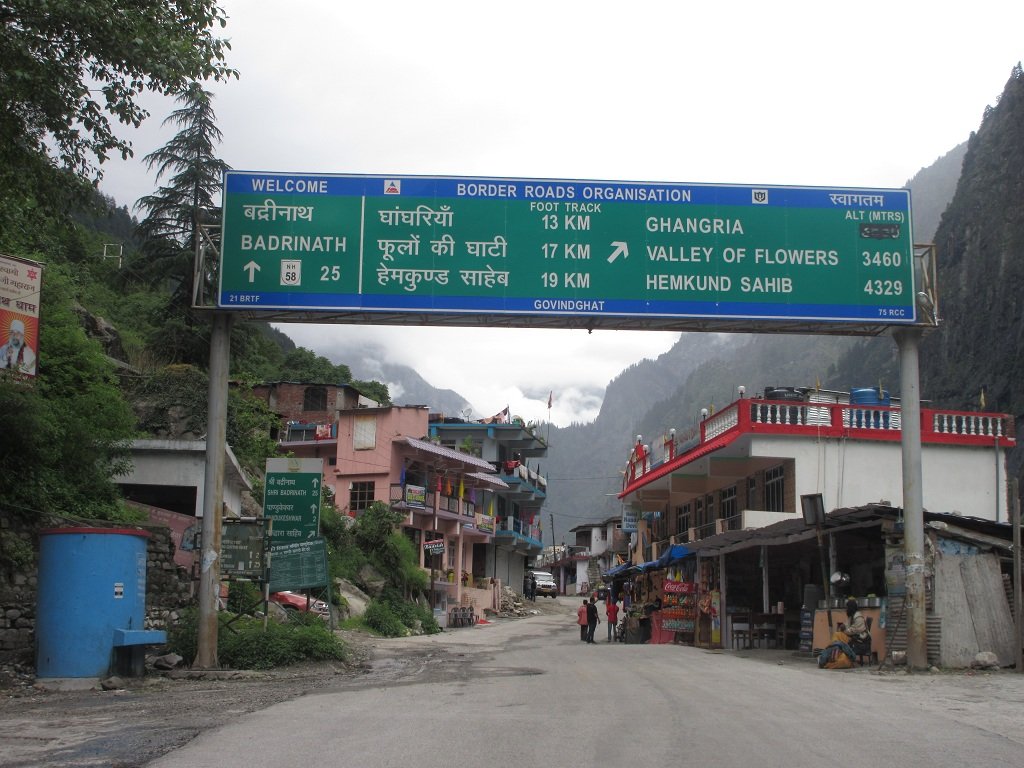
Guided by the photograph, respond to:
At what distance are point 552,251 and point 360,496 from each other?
96.5ft

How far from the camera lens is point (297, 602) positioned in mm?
27312

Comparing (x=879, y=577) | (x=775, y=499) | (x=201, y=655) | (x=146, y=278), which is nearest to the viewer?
(x=201, y=655)

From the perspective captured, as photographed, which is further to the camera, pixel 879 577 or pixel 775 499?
pixel 775 499

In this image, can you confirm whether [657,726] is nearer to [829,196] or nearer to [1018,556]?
[1018,556]

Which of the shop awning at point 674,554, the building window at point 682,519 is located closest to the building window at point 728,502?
the shop awning at point 674,554

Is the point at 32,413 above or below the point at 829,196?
below

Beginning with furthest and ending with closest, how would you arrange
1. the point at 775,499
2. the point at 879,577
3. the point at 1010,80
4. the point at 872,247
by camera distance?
the point at 1010,80, the point at 775,499, the point at 879,577, the point at 872,247

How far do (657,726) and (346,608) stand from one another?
22914 mm

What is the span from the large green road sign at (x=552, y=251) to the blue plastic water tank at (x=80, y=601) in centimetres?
438

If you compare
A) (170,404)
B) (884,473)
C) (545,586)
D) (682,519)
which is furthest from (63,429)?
(545,586)

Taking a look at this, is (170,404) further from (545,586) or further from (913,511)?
(545,586)

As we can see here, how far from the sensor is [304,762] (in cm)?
730

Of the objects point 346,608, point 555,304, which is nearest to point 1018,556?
point 555,304

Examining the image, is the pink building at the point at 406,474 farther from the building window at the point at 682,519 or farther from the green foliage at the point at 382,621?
the building window at the point at 682,519
